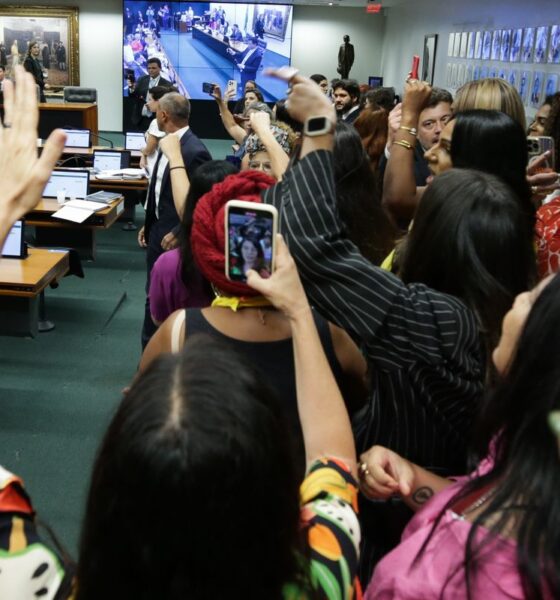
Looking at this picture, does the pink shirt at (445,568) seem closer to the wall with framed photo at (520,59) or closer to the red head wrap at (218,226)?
the red head wrap at (218,226)

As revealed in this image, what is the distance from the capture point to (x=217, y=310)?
1.44m

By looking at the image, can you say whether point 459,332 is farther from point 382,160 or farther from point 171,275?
point 382,160

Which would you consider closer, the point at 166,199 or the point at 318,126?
the point at 318,126

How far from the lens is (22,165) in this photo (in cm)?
110

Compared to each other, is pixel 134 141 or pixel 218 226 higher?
pixel 218 226

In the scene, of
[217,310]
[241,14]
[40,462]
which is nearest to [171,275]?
[217,310]

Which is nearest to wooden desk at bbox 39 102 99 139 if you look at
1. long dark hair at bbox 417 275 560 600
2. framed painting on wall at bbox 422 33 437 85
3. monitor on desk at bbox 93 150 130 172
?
monitor on desk at bbox 93 150 130 172

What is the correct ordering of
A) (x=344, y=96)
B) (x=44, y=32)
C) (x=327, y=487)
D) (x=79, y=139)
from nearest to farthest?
(x=327, y=487)
(x=344, y=96)
(x=79, y=139)
(x=44, y=32)

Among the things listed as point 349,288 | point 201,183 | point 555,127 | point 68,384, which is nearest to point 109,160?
point 68,384

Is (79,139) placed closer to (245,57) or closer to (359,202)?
(359,202)

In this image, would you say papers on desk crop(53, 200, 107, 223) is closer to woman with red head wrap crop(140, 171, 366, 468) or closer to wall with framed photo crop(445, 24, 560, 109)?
woman with red head wrap crop(140, 171, 366, 468)

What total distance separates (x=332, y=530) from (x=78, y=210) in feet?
16.7

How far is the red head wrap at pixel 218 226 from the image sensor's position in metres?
1.42

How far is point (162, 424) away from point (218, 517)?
10 cm
